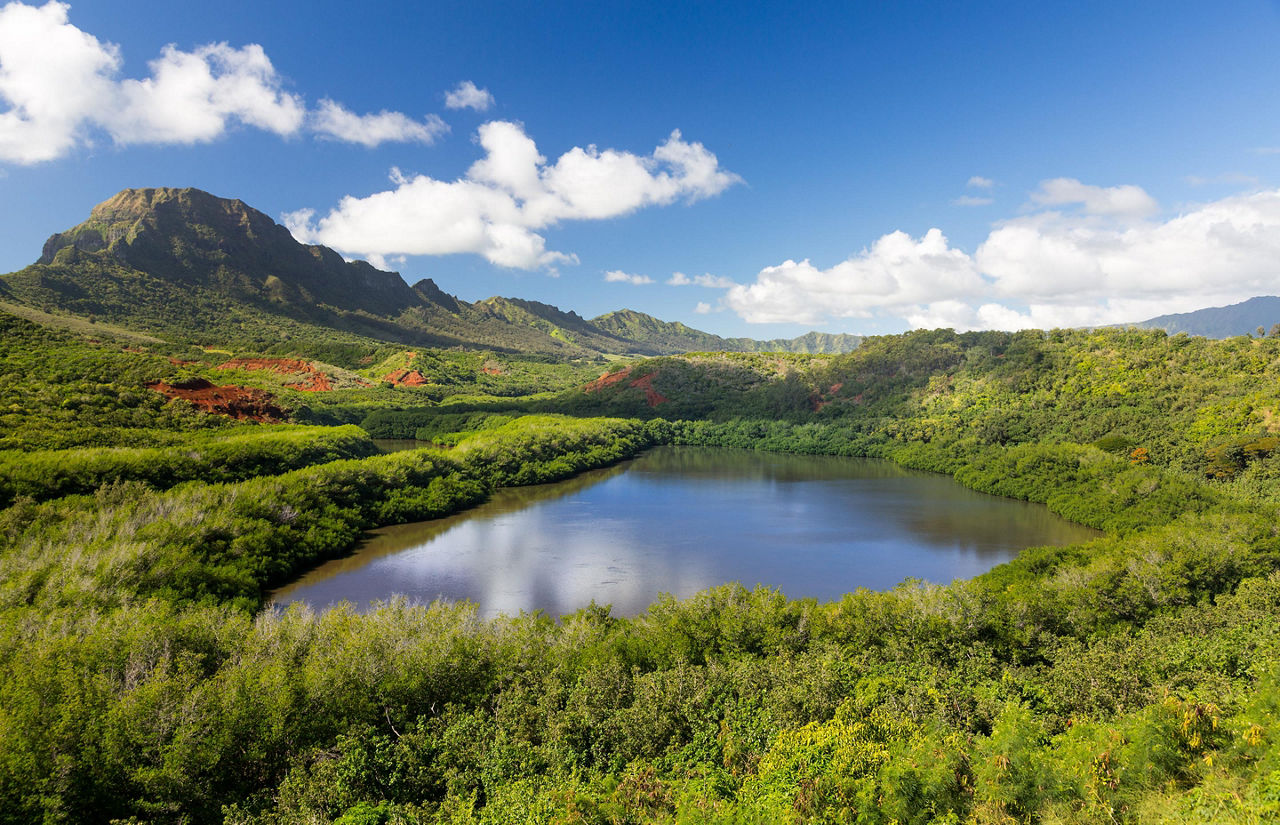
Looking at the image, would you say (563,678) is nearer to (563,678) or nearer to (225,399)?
(563,678)

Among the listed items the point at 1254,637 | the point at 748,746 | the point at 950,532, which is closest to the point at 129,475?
the point at 748,746

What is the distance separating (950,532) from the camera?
4556 centimetres

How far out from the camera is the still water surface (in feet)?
107

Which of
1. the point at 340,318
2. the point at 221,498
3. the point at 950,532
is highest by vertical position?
the point at 340,318

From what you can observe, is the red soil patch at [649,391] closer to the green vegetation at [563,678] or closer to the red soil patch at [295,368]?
the red soil patch at [295,368]

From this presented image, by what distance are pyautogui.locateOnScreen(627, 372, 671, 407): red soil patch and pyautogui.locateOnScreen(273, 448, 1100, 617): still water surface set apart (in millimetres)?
50264

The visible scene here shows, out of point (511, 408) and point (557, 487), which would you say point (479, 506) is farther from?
point (511, 408)

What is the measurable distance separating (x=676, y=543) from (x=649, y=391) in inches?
3063

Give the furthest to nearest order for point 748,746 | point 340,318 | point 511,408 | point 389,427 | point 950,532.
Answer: point 340,318, point 511,408, point 389,427, point 950,532, point 748,746

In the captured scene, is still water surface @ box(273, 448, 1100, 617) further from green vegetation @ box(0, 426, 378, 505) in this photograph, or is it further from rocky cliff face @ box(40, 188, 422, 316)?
rocky cliff face @ box(40, 188, 422, 316)

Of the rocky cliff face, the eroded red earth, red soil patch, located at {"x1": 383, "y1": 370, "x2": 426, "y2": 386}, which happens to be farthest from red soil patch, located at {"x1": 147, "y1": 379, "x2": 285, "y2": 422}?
the rocky cliff face

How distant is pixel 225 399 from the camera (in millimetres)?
58312

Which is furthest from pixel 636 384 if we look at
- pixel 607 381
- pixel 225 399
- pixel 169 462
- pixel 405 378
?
pixel 169 462

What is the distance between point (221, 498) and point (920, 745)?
3416 centimetres
